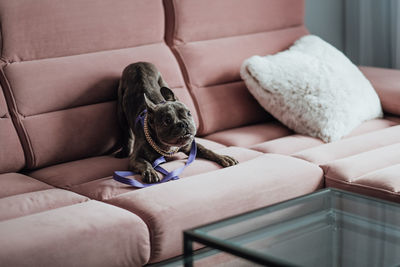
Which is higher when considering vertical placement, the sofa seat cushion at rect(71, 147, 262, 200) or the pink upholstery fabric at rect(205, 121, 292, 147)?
the sofa seat cushion at rect(71, 147, 262, 200)

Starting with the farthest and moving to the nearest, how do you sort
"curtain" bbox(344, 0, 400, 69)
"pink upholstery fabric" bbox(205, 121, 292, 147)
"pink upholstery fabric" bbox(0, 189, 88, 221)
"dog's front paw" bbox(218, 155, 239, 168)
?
"curtain" bbox(344, 0, 400, 69) → "pink upholstery fabric" bbox(205, 121, 292, 147) → "dog's front paw" bbox(218, 155, 239, 168) → "pink upholstery fabric" bbox(0, 189, 88, 221)

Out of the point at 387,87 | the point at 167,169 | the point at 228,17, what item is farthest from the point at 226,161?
the point at 387,87

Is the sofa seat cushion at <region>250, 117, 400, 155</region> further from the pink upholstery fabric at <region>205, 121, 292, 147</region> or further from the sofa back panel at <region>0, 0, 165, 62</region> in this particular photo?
the sofa back panel at <region>0, 0, 165, 62</region>

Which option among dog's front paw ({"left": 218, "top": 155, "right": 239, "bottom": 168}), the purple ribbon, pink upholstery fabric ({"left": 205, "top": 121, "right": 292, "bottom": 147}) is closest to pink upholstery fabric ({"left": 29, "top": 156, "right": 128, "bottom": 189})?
the purple ribbon

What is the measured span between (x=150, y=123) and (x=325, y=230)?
800 mm

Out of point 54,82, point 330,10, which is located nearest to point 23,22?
point 54,82

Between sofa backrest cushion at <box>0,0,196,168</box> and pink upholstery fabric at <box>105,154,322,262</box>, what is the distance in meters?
0.54

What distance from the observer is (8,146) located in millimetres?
2242

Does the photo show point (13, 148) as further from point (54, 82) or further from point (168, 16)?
point (168, 16)

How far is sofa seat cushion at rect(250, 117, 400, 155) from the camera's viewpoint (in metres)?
2.43

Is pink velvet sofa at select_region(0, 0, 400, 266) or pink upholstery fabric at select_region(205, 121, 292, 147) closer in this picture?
pink velvet sofa at select_region(0, 0, 400, 266)

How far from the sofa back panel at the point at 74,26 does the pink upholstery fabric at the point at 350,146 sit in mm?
862

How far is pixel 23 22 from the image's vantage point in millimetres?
2332

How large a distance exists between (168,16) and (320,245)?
147 cm
